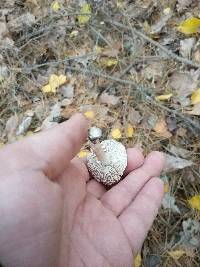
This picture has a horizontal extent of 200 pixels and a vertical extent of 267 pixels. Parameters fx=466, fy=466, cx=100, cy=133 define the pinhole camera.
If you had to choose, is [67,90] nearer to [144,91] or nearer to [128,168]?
[144,91]

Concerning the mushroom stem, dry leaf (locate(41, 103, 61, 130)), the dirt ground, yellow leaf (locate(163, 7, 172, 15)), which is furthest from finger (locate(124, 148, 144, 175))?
yellow leaf (locate(163, 7, 172, 15))

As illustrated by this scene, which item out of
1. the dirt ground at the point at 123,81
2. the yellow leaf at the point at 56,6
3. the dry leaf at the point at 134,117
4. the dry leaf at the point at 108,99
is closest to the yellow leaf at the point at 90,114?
the dirt ground at the point at 123,81

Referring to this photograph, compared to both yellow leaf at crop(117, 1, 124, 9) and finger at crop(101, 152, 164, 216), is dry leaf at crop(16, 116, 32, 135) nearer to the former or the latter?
finger at crop(101, 152, 164, 216)

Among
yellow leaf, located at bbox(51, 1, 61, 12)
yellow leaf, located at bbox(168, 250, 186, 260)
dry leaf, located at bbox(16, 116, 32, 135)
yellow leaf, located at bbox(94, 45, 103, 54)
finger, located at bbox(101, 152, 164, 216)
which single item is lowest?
yellow leaf, located at bbox(168, 250, 186, 260)

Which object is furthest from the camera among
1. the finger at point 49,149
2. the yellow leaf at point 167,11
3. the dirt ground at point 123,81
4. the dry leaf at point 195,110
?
the yellow leaf at point 167,11

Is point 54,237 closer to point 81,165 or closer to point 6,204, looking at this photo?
point 6,204

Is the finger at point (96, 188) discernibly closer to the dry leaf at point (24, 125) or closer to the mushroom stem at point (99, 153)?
the mushroom stem at point (99, 153)
